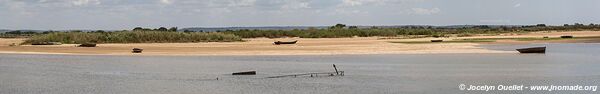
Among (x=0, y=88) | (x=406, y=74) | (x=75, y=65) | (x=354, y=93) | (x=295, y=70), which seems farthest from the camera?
(x=75, y=65)

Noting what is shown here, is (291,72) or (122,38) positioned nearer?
(291,72)

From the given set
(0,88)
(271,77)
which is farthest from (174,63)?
(0,88)

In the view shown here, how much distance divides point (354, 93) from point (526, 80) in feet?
20.7

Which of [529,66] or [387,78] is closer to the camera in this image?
[387,78]

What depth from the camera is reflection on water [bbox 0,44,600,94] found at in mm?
24297

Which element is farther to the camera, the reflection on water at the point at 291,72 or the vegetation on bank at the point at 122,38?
the vegetation on bank at the point at 122,38

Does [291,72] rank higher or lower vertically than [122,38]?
lower

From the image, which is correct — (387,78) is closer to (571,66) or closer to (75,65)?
(571,66)

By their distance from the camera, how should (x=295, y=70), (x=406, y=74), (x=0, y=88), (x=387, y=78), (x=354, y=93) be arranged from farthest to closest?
(x=295, y=70) → (x=406, y=74) → (x=387, y=78) → (x=0, y=88) → (x=354, y=93)

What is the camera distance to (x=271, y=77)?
28125mm

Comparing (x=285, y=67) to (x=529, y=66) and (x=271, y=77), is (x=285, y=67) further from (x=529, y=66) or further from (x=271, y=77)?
(x=529, y=66)

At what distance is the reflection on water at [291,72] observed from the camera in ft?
79.7

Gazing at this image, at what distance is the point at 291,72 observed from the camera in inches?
1199

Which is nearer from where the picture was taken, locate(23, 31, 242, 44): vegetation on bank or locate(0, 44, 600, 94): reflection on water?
locate(0, 44, 600, 94): reflection on water
